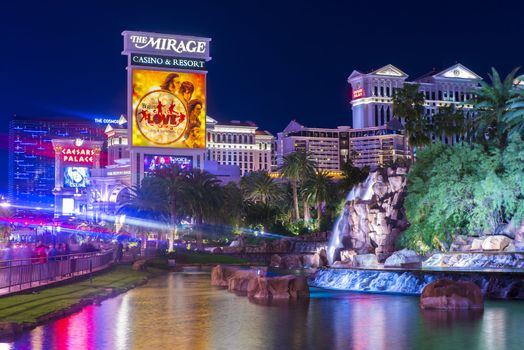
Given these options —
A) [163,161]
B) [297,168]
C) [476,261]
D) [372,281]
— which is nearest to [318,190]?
[297,168]

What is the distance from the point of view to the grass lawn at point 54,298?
24.8 meters

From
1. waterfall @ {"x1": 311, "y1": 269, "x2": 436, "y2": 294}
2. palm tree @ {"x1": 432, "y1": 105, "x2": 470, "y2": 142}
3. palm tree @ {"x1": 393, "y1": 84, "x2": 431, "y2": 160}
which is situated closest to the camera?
waterfall @ {"x1": 311, "y1": 269, "x2": 436, "y2": 294}

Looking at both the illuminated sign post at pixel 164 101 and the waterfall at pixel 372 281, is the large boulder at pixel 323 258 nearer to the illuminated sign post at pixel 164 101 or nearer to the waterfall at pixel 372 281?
the waterfall at pixel 372 281

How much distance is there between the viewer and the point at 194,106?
151 metres

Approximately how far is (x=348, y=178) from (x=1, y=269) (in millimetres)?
93659

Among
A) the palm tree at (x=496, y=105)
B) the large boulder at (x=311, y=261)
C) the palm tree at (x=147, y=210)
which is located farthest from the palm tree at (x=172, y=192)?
the palm tree at (x=496, y=105)

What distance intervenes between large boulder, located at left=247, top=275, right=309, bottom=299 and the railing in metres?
9.65

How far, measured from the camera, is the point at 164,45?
156250 mm

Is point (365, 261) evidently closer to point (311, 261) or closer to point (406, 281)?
point (406, 281)

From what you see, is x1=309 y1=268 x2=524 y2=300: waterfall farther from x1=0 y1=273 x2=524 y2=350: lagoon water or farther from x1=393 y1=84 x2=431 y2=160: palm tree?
x1=393 y1=84 x2=431 y2=160: palm tree

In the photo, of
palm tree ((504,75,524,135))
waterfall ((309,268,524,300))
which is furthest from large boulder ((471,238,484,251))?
waterfall ((309,268,524,300))

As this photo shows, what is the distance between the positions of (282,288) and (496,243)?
65.9ft

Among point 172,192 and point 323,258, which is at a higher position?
point 172,192

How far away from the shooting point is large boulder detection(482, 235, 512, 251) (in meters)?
48.0
